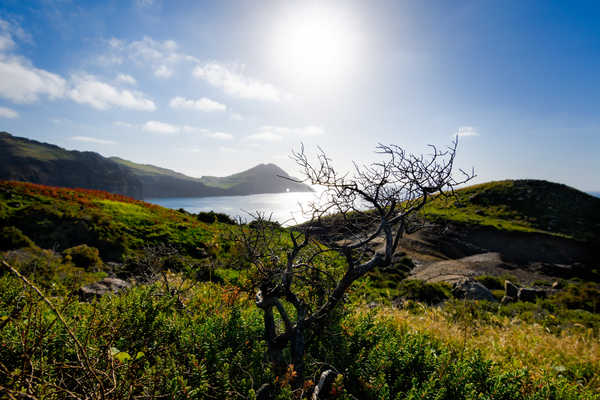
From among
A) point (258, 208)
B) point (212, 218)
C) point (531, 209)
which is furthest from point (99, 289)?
point (258, 208)

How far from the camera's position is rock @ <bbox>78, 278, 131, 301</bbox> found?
7301 mm

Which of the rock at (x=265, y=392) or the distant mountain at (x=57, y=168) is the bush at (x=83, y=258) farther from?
the distant mountain at (x=57, y=168)

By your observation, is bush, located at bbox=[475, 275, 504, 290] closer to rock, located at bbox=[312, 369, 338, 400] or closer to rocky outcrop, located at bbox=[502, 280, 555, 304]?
rocky outcrop, located at bbox=[502, 280, 555, 304]

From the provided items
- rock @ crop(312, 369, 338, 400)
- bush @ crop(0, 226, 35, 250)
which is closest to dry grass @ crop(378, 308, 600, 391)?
rock @ crop(312, 369, 338, 400)

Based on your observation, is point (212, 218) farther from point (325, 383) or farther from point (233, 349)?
point (325, 383)

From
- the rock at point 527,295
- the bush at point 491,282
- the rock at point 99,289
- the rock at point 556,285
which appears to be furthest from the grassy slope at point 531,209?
the rock at point 99,289

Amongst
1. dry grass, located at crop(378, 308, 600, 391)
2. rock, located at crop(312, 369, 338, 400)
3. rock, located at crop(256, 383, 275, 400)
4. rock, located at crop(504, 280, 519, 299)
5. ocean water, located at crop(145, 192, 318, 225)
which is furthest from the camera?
rock, located at crop(504, 280, 519, 299)

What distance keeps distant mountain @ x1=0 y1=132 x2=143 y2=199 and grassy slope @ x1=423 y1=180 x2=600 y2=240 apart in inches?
7259

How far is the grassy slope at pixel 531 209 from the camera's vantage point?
3142 centimetres

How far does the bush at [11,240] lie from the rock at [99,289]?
6647 millimetres

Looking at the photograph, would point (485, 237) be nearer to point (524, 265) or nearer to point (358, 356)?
point (524, 265)

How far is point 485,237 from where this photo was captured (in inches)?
1095

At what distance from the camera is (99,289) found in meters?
7.76

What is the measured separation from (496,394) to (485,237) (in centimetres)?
2994
